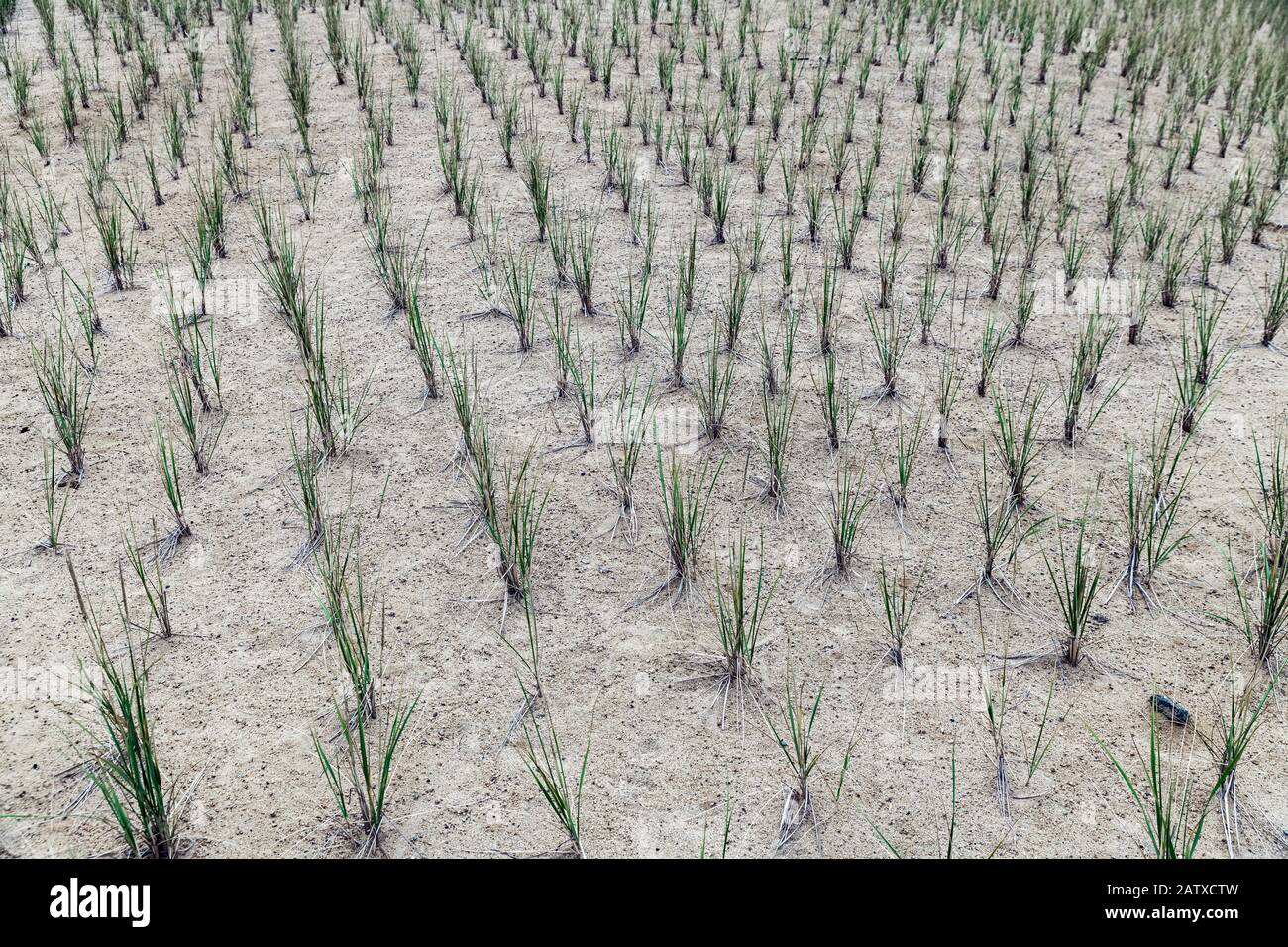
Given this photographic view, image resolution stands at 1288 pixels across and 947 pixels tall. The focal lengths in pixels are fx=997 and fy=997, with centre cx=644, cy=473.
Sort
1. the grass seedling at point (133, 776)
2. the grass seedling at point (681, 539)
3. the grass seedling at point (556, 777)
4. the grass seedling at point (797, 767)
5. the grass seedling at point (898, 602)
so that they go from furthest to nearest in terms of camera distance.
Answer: the grass seedling at point (681, 539) < the grass seedling at point (898, 602) < the grass seedling at point (797, 767) < the grass seedling at point (556, 777) < the grass seedling at point (133, 776)

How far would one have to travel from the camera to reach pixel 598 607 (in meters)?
2.56

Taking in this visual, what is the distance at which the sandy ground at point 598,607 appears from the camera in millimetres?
2049

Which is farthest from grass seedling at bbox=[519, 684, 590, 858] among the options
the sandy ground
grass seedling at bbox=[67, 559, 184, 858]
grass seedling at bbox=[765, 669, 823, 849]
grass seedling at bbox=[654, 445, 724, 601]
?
grass seedling at bbox=[67, 559, 184, 858]

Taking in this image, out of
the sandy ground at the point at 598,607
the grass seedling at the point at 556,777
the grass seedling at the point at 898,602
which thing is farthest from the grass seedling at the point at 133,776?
the grass seedling at the point at 898,602

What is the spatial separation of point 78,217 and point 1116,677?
430 cm

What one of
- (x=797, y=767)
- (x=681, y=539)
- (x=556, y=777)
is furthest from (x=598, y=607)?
(x=797, y=767)

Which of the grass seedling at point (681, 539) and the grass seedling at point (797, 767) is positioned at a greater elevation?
the grass seedling at point (681, 539)

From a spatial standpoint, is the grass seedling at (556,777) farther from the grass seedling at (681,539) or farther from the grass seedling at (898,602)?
the grass seedling at (898,602)

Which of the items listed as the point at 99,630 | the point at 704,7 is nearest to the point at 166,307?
the point at 99,630

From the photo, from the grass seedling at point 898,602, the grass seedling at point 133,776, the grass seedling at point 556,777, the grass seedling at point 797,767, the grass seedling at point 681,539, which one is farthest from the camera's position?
the grass seedling at point 681,539

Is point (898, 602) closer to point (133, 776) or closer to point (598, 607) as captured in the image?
point (598, 607)

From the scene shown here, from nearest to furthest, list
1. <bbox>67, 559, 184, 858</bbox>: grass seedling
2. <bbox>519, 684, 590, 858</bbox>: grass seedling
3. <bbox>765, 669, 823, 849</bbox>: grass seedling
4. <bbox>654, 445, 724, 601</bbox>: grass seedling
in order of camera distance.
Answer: <bbox>67, 559, 184, 858</bbox>: grass seedling, <bbox>519, 684, 590, 858</bbox>: grass seedling, <bbox>765, 669, 823, 849</bbox>: grass seedling, <bbox>654, 445, 724, 601</bbox>: grass seedling

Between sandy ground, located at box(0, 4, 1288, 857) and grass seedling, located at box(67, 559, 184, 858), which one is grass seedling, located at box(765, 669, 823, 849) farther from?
grass seedling, located at box(67, 559, 184, 858)

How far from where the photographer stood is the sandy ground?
6.72ft
